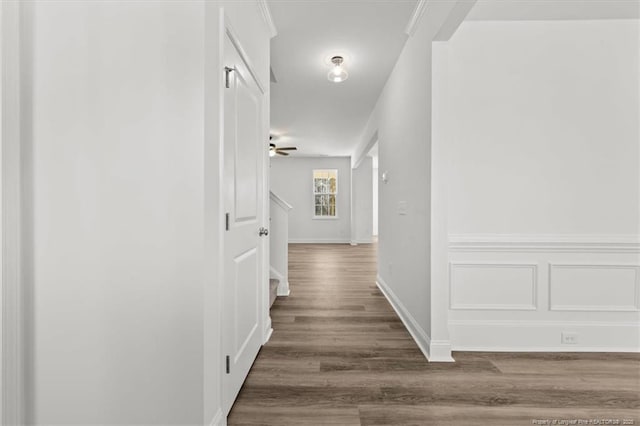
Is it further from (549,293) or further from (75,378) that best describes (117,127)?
(549,293)

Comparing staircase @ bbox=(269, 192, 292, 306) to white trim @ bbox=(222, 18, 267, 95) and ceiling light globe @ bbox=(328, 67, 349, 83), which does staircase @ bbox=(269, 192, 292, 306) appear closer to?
ceiling light globe @ bbox=(328, 67, 349, 83)

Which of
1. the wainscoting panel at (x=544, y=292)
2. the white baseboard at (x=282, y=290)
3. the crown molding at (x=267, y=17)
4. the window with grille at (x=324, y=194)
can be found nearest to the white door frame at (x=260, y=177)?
the crown molding at (x=267, y=17)

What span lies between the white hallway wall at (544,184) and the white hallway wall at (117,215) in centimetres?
188

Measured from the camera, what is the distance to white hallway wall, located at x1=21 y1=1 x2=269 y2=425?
1223 millimetres

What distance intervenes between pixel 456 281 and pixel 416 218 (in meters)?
0.56

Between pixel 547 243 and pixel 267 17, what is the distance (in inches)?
104

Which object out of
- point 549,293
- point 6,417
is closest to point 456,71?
point 549,293

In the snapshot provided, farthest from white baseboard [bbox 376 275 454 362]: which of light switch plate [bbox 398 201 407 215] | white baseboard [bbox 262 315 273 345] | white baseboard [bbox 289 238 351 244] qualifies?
white baseboard [bbox 289 238 351 244]

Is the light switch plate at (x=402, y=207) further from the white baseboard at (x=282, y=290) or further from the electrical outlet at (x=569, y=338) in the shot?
the white baseboard at (x=282, y=290)

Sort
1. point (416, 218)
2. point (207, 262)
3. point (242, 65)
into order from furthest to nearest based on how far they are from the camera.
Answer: point (416, 218), point (242, 65), point (207, 262)

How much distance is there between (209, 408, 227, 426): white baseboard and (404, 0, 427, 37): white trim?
2728mm

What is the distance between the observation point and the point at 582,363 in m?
2.13

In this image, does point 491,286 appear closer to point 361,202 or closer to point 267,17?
point 267,17

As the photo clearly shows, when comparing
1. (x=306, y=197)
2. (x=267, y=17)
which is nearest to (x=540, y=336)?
(x=267, y=17)
